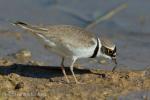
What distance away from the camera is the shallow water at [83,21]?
10195 millimetres

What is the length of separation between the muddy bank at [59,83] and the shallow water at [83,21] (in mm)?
620

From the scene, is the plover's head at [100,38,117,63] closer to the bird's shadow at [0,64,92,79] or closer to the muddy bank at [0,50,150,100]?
the muddy bank at [0,50,150,100]

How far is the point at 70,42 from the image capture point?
27.8 feet

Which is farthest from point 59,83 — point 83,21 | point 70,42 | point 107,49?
point 83,21

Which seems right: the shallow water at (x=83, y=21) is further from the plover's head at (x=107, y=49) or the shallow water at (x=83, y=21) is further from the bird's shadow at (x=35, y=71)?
the plover's head at (x=107, y=49)

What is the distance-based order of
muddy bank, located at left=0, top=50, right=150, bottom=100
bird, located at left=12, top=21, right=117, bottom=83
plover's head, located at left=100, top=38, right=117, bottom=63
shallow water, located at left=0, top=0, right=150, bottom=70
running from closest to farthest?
muddy bank, located at left=0, top=50, right=150, bottom=100, bird, located at left=12, top=21, right=117, bottom=83, plover's head, located at left=100, top=38, right=117, bottom=63, shallow water, located at left=0, top=0, right=150, bottom=70

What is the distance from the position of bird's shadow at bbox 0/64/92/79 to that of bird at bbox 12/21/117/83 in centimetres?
21

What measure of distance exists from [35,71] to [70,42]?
85 centimetres

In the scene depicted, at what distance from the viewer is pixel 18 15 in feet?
40.3

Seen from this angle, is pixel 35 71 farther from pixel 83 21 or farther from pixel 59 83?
pixel 83 21

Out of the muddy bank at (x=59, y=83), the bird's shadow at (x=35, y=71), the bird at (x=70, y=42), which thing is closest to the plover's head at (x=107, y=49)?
the bird at (x=70, y=42)

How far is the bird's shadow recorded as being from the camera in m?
8.95

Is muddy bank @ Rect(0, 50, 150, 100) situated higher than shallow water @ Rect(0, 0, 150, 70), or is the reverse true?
shallow water @ Rect(0, 0, 150, 70)

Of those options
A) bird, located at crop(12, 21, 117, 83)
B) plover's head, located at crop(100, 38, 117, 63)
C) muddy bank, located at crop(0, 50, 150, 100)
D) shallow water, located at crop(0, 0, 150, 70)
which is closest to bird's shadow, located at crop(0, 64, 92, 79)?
muddy bank, located at crop(0, 50, 150, 100)
